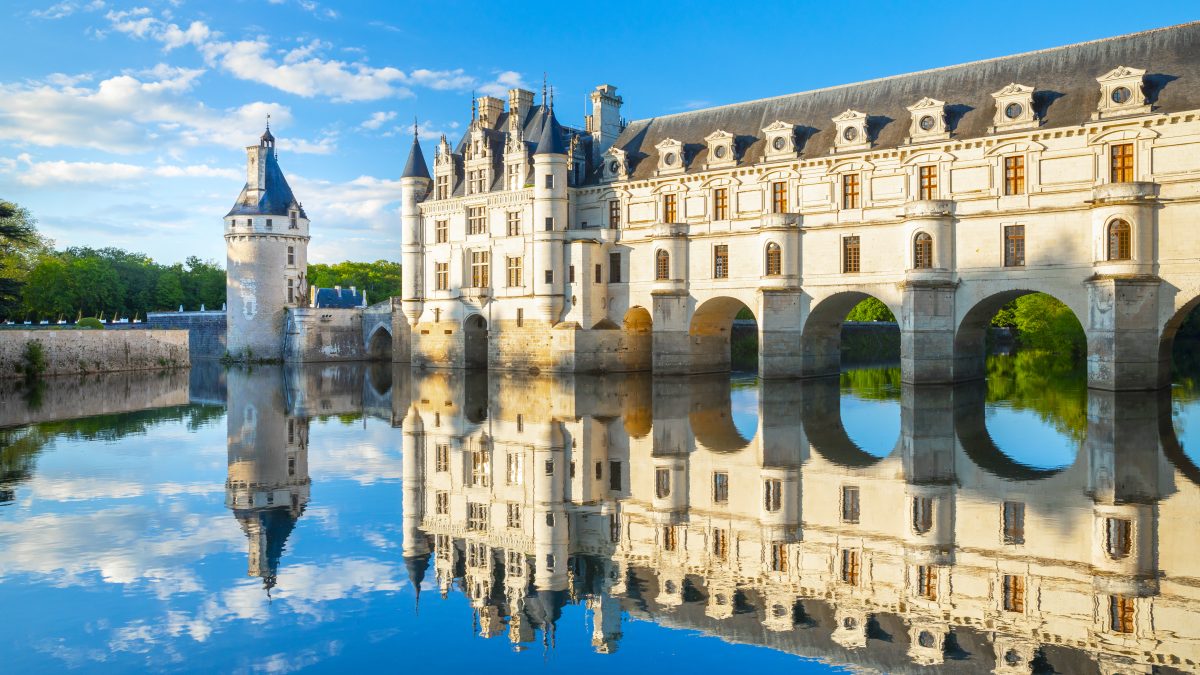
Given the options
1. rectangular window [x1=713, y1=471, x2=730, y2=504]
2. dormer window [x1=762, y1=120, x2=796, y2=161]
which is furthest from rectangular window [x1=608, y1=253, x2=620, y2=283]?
rectangular window [x1=713, y1=471, x2=730, y2=504]

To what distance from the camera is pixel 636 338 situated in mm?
44625

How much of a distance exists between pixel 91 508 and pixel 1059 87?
3266 centimetres

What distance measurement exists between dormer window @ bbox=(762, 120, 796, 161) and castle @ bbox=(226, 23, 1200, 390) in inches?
2.4

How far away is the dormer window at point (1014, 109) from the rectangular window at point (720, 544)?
82.0 ft

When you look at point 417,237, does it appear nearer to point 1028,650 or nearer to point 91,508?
point 91,508

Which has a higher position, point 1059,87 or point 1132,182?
point 1059,87

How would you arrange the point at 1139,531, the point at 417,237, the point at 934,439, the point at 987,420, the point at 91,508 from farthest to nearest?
1. the point at 417,237
2. the point at 987,420
3. the point at 934,439
4. the point at 91,508
5. the point at 1139,531

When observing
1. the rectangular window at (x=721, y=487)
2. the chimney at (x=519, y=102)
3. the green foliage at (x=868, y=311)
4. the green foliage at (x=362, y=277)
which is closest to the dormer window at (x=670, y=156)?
the chimney at (x=519, y=102)

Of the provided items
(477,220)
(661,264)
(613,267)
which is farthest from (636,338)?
(477,220)

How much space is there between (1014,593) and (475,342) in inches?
1651

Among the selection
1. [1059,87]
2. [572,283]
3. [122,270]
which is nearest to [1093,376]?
[1059,87]

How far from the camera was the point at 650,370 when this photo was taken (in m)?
46.0

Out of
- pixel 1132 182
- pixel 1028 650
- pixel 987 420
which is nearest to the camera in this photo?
pixel 1028 650

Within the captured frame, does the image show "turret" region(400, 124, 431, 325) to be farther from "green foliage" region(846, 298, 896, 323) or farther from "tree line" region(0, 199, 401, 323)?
"green foliage" region(846, 298, 896, 323)
